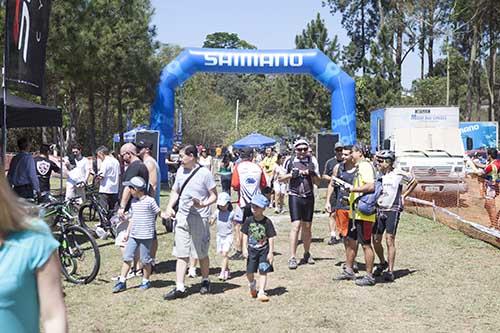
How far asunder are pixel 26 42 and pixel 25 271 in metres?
6.23

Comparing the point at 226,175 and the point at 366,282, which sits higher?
the point at 226,175

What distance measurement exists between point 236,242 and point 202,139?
45.2 metres

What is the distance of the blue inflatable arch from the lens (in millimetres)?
22531

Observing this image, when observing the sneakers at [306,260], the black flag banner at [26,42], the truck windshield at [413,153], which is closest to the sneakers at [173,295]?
the sneakers at [306,260]

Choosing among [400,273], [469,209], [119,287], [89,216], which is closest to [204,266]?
[119,287]

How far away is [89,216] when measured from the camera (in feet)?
40.0

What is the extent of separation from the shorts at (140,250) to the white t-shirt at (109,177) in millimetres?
4366

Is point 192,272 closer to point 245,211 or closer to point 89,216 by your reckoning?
point 245,211

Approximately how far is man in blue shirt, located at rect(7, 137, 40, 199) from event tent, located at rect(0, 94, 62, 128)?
0.43 meters

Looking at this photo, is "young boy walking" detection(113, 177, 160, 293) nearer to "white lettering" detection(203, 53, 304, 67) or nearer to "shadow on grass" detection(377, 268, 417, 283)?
"shadow on grass" detection(377, 268, 417, 283)

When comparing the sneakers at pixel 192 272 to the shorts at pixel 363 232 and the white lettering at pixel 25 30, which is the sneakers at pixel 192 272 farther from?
the white lettering at pixel 25 30

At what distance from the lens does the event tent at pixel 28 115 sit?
8.80 meters

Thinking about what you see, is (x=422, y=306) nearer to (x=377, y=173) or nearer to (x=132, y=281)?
(x=377, y=173)

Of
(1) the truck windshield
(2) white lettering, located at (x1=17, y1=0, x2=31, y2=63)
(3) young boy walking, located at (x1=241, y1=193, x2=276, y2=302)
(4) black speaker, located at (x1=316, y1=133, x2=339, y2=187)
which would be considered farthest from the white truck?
(2) white lettering, located at (x1=17, y1=0, x2=31, y2=63)
